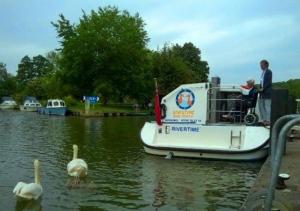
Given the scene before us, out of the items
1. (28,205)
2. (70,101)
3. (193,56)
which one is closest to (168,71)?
(70,101)

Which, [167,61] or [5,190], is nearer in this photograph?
[5,190]

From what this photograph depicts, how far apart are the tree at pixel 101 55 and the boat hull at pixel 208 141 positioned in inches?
2154

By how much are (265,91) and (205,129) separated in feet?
7.70

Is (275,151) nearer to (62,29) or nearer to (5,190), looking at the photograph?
(5,190)

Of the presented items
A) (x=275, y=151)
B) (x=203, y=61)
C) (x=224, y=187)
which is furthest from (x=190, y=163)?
(x=203, y=61)

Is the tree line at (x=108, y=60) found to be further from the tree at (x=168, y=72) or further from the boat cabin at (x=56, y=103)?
the boat cabin at (x=56, y=103)

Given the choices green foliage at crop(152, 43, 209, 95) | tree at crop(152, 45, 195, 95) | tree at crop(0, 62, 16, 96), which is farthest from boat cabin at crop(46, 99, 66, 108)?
tree at crop(0, 62, 16, 96)

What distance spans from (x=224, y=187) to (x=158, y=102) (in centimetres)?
615

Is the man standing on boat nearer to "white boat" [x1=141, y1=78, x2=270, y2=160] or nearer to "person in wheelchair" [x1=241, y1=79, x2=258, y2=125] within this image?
"person in wheelchair" [x1=241, y1=79, x2=258, y2=125]

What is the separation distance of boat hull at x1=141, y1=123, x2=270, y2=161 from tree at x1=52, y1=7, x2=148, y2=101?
5471cm

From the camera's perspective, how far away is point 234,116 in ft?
60.6

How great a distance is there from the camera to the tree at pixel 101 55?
244 ft

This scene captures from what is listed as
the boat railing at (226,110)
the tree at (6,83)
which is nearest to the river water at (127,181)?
the boat railing at (226,110)

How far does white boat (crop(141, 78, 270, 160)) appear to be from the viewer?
16375 millimetres
